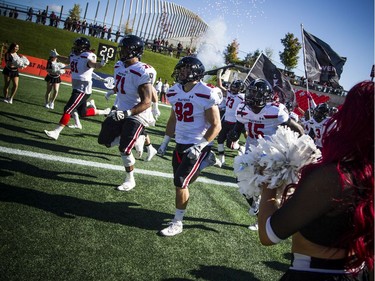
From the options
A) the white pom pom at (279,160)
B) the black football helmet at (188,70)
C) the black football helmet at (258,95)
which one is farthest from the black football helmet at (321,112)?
the white pom pom at (279,160)

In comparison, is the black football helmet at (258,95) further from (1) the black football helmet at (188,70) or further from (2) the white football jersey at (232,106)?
(2) the white football jersey at (232,106)

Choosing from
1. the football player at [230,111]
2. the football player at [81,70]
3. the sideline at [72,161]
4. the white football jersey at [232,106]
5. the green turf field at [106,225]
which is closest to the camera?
the green turf field at [106,225]

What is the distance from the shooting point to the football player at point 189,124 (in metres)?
3.69

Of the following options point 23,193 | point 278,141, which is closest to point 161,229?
point 23,193

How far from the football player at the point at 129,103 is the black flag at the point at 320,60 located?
239 inches

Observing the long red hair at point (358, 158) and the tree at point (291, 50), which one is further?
the tree at point (291, 50)

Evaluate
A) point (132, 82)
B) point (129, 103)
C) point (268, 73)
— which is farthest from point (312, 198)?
point (268, 73)

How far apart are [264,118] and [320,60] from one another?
5880 millimetres

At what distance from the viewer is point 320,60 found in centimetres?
919

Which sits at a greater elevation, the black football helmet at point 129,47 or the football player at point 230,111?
the black football helmet at point 129,47

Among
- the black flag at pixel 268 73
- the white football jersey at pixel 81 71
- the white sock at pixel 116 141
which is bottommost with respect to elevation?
the white sock at pixel 116 141

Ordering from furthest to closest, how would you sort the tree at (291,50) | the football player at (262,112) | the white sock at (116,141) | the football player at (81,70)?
the tree at (291,50) → the football player at (81,70) → the white sock at (116,141) → the football player at (262,112)

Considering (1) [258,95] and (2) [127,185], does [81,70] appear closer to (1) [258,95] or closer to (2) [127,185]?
(2) [127,185]

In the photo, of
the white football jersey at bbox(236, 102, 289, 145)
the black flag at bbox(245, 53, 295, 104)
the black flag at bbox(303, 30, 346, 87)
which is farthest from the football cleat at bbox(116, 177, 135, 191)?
the black flag at bbox(245, 53, 295, 104)
